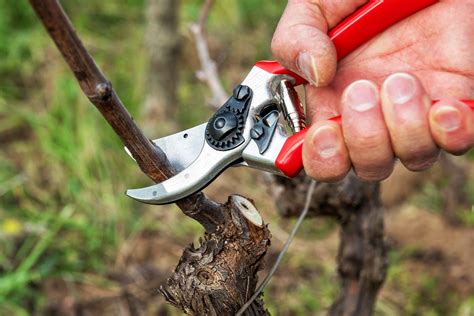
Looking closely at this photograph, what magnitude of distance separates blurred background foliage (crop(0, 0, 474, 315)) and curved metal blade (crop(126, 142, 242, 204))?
4.64ft

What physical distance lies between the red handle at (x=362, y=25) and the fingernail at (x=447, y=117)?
1.40 feet

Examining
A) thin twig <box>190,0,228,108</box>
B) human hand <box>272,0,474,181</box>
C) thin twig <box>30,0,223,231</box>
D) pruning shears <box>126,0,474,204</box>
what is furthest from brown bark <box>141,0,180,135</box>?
thin twig <box>30,0,223,231</box>

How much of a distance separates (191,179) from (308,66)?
39 centimetres

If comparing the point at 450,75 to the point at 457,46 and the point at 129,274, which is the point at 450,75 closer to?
the point at 457,46

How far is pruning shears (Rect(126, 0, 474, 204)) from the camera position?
158 cm

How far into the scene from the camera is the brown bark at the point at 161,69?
4086 millimetres

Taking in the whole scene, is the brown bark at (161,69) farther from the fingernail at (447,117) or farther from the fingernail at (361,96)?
the fingernail at (447,117)

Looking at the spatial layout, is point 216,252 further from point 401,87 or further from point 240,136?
point 401,87

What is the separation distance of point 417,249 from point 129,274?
4.38 ft

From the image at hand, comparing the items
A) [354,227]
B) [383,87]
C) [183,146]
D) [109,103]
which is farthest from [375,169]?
[354,227]

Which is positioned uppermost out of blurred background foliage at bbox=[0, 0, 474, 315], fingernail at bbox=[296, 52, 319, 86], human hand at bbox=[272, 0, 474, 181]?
fingernail at bbox=[296, 52, 319, 86]

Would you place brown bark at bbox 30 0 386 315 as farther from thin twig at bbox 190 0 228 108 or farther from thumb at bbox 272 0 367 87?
thin twig at bbox 190 0 228 108

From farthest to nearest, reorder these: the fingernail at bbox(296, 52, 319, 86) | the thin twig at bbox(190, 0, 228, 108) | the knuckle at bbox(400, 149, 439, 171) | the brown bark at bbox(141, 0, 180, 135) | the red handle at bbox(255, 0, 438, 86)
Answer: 1. the brown bark at bbox(141, 0, 180, 135)
2. the thin twig at bbox(190, 0, 228, 108)
3. the red handle at bbox(255, 0, 438, 86)
4. the fingernail at bbox(296, 52, 319, 86)
5. the knuckle at bbox(400, 149, 439, 171)

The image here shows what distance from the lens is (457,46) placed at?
1.79 m
